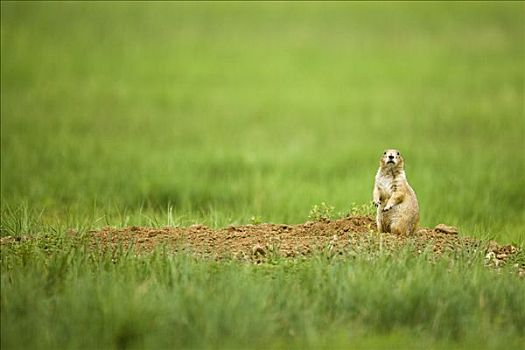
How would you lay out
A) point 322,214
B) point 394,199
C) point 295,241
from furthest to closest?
1. point 322,214
2. point 394,199
3. point 295,241

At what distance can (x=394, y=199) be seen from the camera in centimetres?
752

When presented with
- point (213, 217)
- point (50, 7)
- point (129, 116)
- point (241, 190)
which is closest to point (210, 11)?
point (50, 7)

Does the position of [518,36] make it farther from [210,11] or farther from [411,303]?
[411,303]

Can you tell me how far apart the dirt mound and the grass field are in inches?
Answer: 12.8

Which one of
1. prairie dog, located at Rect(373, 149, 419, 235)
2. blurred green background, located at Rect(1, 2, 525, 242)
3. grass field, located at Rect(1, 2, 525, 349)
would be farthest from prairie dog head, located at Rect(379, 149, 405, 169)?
blurred green background, located at Rect(1, 2, 525, 242)

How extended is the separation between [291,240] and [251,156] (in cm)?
624

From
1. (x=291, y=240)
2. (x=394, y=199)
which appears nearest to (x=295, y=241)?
(x=291, y=240)

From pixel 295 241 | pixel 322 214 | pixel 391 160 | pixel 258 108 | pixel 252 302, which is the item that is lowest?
pixel 252 302

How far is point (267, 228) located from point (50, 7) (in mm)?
22283

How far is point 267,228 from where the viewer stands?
26.1ft

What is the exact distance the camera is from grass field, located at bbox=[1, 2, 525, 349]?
579 centimetres

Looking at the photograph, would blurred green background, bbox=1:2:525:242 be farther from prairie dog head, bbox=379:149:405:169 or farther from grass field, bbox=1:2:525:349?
prairie dog head, bbox=379:149:405:169

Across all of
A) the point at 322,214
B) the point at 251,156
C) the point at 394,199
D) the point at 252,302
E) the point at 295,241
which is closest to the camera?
the point at 252,302

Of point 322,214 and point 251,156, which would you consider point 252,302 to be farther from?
point 251,156
